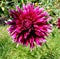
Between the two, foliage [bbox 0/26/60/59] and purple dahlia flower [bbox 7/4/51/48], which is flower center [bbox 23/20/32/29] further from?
foliage [bbox 0/26/60/59]

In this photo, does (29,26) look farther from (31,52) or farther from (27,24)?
(31,52)

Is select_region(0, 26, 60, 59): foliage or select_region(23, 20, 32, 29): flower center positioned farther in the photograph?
select_region(0, 26, 60, 59): foliage

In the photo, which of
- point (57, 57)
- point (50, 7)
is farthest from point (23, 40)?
point (50, 7)

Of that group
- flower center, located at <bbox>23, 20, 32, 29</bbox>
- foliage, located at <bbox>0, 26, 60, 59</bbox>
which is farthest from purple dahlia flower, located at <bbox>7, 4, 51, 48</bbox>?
foliage, located at <bbox>0, 26, 60, 59</bbox>

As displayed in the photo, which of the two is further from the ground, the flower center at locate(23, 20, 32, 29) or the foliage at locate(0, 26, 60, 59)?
the flower center at locate(23, 20, 32, 29)

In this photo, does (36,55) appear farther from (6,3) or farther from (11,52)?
(6,3)

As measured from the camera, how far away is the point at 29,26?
6.70 feet

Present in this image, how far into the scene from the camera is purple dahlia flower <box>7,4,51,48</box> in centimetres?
204

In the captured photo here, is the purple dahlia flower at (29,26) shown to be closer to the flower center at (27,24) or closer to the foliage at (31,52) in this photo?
the flower center at (27,24)

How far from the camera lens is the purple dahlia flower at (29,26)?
2045 millimetres

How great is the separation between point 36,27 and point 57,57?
755 mm

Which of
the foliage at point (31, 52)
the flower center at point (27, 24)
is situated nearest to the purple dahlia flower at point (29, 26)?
the flower center at point (27, 24)

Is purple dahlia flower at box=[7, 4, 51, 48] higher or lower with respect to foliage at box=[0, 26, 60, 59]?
higher

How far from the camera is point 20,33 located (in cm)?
208
